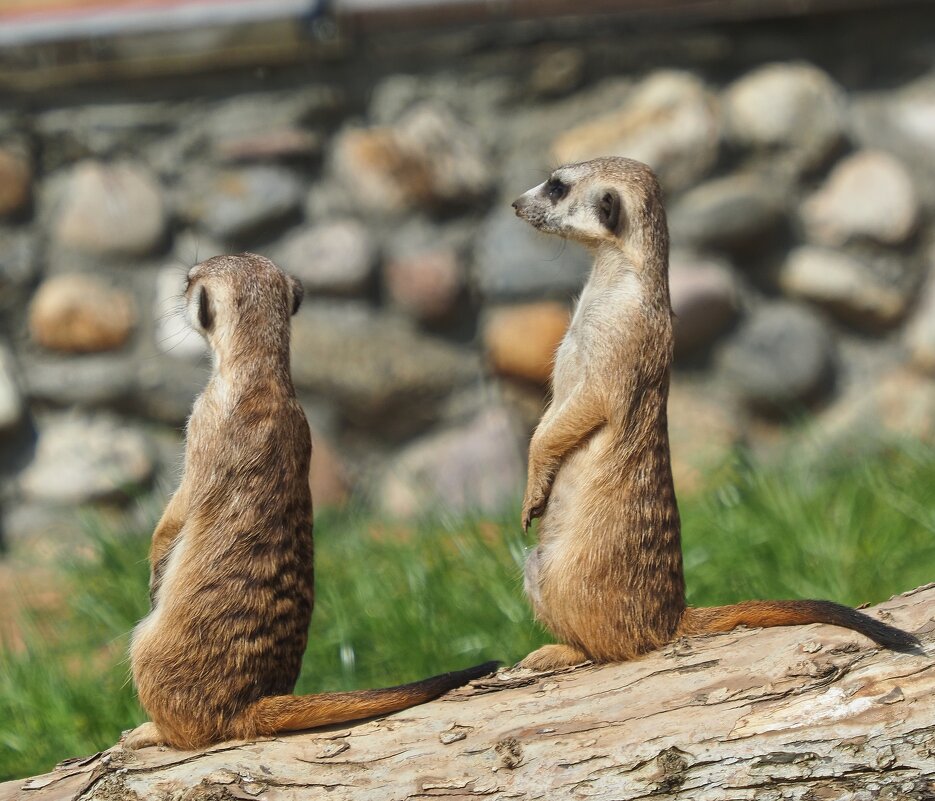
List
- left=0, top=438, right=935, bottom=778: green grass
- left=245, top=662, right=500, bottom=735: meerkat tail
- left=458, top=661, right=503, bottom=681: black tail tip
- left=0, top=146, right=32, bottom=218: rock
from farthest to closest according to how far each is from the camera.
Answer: left=0, top=146, right=32, bottom=218: rock → left=0, top=438, right=935, bottom=778: green grass → left=458, top=661, right=503, bottom=681: black tail tip → left=245, top=662, right=500, bottom=735: meerkat tail

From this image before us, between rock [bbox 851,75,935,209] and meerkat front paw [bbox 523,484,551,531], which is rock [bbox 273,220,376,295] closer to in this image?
rock [bbox 851,75,935,209]

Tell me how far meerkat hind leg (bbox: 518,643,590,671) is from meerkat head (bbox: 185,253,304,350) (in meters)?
0.91

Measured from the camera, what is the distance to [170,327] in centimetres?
479

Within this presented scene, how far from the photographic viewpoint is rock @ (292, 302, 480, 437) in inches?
189

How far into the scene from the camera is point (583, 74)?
16.1ft

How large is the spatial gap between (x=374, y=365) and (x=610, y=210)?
2.34 m

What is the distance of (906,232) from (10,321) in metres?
3.81

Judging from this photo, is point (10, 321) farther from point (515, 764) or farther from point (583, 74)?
point (515, 764)

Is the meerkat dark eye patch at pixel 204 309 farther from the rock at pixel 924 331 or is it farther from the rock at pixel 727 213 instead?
the rock at pixel 924 331

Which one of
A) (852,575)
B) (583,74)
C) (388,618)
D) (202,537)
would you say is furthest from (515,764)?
(583,74)

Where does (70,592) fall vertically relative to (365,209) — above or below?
below

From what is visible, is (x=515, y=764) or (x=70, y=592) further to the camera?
(x=70, y=592)

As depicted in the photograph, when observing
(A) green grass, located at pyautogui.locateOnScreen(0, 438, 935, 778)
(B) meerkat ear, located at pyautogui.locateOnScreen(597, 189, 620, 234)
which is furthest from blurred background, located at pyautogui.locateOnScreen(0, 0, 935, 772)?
(B) meerkat ear, located at pyautogui.locateOnScreen(597, 189, 620, 234)

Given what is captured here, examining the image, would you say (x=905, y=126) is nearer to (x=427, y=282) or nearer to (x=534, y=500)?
(x=427, y=282)
